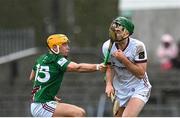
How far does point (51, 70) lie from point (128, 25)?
1226 mm

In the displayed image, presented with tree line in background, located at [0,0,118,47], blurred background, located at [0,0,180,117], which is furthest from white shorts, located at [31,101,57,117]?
tree line in background, located at [0,0,118,47]

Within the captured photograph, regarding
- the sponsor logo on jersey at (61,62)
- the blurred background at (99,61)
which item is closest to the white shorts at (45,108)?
the sponsor logo on jersey at (61,62)

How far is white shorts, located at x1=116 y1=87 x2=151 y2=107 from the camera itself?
11773 millimetres

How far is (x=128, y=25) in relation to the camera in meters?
11.5

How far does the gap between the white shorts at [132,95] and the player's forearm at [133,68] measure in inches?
10.9

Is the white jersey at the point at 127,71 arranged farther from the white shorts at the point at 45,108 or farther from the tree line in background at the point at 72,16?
the tree line in background at the point at 72,16

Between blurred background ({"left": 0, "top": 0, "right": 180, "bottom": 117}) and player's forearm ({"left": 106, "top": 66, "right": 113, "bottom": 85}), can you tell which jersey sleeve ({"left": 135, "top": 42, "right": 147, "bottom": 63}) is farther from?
blurred background ({"left": 0, "top": 0, "right": 180, "bottom": 117})

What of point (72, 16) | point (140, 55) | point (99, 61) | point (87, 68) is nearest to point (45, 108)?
point (87, 68)

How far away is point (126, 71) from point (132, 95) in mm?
337

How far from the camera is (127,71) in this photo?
11.8 m

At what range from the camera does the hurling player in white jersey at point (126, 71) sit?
37.7 ft

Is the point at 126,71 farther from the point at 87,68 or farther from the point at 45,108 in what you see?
the point at 45,108

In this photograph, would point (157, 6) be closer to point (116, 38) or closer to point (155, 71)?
point (155, 71)

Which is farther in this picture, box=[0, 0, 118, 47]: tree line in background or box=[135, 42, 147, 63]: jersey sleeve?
box=[0, 0, 118, 47]: tree line in background
